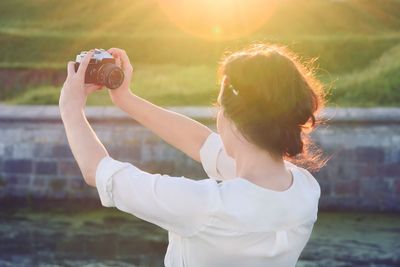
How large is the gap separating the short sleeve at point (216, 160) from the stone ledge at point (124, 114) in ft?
23.2

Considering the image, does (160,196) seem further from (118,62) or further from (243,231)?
(118,62)

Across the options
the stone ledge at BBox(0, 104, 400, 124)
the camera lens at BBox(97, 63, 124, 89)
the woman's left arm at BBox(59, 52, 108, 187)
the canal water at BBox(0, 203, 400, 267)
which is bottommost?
the canal water at BBox(0, 203, 400, 267)

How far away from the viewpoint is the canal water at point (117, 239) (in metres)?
8.18

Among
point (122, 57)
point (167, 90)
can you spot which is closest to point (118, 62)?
point (122, 57)

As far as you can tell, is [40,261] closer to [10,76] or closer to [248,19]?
[10,76]

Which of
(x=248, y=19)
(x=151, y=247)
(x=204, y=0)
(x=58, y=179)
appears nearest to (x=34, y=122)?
(x=58, y=179)

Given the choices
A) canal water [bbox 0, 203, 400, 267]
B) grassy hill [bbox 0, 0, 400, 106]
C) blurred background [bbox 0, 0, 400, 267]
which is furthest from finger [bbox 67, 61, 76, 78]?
grassy hill [bbox 0, 0, 400, 106]

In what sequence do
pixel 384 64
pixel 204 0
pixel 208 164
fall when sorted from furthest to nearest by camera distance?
1. pixel 204 0
2. pixel 384 64
3. pixel 208 164

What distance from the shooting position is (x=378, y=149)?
1003 cm

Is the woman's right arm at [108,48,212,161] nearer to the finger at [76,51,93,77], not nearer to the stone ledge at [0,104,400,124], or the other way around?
the finger at [76,51,93,77]

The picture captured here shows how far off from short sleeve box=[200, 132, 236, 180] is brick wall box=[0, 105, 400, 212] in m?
7.13

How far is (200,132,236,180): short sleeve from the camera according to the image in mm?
2785

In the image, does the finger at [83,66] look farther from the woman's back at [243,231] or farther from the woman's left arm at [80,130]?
the woman's back at [243,231]

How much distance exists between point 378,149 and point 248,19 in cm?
1133
